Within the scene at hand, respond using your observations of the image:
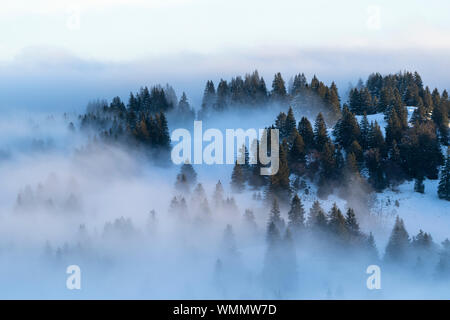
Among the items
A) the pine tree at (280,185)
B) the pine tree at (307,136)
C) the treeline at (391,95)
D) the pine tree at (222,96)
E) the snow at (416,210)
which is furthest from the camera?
the pine tree at (222,96)

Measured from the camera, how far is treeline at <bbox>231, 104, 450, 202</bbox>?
7041 cm

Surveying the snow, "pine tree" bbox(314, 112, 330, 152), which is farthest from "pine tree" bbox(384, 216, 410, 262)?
"pine tree" bbox(314, 112, 330, 152)

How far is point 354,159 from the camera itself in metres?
70.5

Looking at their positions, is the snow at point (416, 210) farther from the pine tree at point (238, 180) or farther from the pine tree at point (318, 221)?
the pine tree at point (238, 180)

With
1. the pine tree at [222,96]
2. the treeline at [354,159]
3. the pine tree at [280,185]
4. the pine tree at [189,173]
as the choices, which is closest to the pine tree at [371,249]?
the treeline at [354,159]

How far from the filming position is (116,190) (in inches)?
3393

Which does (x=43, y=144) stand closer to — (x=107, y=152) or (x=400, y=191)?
(x=107, y=152)

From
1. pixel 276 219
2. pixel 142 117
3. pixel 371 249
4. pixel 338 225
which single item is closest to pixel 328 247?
pixel 338 225

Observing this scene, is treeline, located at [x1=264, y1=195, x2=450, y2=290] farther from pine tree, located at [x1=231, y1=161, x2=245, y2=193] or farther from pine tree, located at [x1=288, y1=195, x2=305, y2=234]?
pine tree, located at [x1=231, y1=161, x2=245, y2=193]

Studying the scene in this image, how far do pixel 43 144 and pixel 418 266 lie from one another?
274 feet

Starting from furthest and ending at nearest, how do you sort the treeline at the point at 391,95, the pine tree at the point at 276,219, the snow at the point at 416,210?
the treeline at the point at 391,95 < the snow at the point at 416,210 < the pine tree at the point at 276,219

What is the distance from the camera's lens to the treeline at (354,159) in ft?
231

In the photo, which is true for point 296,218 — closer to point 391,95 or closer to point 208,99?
point 391,95

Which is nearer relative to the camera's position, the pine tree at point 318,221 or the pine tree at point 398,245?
the pine tree at point 398,245
